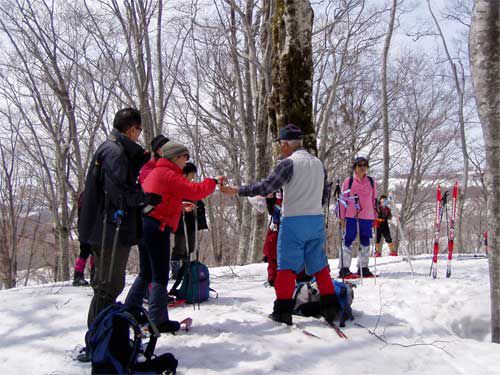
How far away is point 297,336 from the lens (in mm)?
3664

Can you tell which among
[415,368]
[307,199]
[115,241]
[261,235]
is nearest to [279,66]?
[307,199]

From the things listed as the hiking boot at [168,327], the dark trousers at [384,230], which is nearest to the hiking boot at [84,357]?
the hiking boot at [168,327]

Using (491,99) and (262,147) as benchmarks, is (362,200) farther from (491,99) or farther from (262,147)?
(262,147)

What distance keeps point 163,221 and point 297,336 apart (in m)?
1.64

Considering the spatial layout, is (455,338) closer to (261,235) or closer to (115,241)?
(115,241)

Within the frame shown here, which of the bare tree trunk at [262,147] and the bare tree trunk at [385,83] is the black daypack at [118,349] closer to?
the bare tree trunk at [262,147]

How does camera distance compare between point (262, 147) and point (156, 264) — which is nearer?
point (156, 264)

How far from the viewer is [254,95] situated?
1266 centimetres

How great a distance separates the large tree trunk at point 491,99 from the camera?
3627mm

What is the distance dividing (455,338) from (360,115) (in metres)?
19.6

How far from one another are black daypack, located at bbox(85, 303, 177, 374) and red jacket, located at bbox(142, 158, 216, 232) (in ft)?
3.30

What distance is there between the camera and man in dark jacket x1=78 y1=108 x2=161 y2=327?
10.6 ft

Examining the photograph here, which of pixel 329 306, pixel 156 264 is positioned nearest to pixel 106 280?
pixel 156 264

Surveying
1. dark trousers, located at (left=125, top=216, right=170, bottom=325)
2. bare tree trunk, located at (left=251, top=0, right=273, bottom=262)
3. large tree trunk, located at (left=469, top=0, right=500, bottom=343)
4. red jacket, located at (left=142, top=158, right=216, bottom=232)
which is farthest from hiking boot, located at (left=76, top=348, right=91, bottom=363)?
bare tree trunk, located at (left=251, top=0, right=273, bottom=262)
